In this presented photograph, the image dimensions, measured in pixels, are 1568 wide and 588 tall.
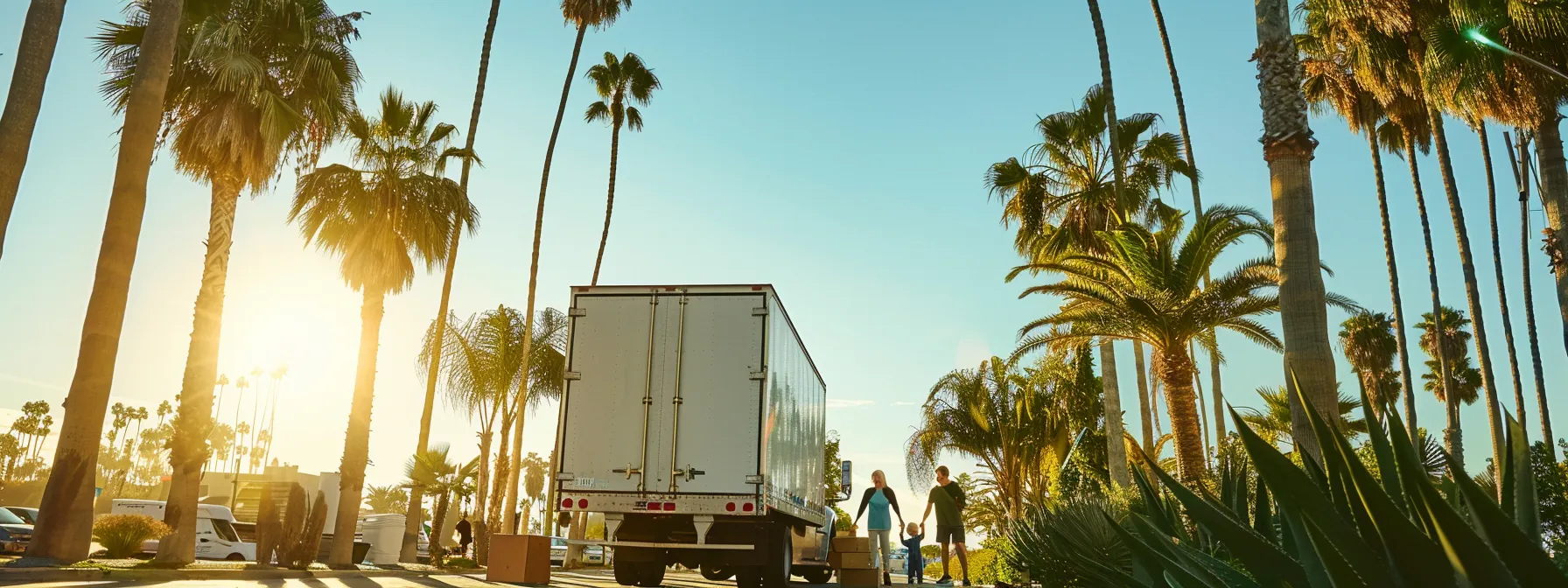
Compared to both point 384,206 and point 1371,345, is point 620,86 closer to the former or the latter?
point 384,206

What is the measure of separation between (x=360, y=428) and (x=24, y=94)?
31.1 ft

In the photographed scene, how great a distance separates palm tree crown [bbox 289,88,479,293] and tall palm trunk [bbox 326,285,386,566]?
0.80 m

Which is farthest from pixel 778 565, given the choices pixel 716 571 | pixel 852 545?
pixel 852 545

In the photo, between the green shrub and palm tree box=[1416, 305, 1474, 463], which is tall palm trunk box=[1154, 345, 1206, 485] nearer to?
the green shrub

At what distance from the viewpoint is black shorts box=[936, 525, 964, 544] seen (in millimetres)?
16938

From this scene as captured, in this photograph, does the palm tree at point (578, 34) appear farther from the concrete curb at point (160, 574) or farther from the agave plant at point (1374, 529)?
the agave plant at point (1374, 529)

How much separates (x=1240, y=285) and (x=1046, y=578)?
39.8ft

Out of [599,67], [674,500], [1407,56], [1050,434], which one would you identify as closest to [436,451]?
[599,67]

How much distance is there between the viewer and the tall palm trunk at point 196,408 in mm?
15495

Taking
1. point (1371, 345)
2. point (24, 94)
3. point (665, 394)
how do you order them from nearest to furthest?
point (24, 94) → point (665, 394) → point (1371, 345)

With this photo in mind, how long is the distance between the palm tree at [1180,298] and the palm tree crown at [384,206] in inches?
522

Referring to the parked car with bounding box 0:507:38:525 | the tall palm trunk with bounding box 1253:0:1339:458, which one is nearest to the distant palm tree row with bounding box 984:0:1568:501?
the tall palm trunk with bounding box 1253:0:1339:458

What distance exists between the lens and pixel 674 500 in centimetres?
1254

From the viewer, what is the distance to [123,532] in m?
16.3
